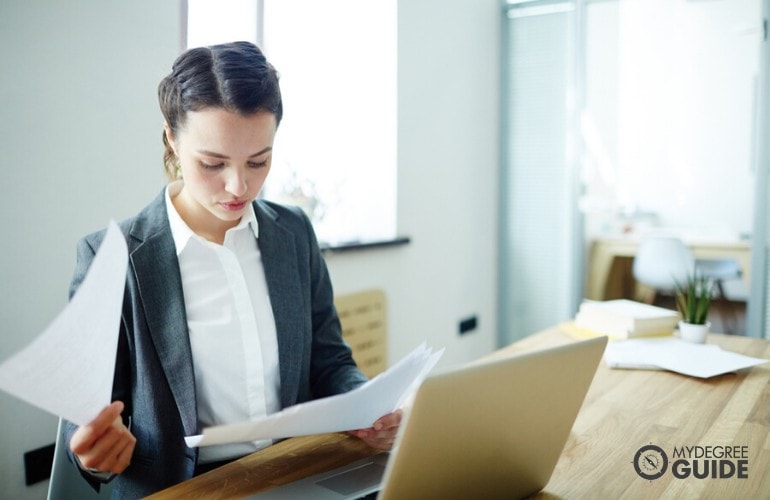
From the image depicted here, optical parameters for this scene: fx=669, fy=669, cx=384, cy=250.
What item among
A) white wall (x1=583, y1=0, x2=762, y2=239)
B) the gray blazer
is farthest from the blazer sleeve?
white wall (x1=583, y1=0, x2=762, y2=239)

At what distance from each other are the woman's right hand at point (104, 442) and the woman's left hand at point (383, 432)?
1.16ft

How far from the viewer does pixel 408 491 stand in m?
0.76

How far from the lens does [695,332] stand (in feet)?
5.59

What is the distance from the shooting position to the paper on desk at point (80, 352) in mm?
697

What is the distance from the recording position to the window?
2680 mm

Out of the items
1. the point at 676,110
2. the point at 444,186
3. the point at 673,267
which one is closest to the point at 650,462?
the point at 444,186

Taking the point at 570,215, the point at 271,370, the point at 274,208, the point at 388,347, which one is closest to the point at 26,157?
the point at 274,208

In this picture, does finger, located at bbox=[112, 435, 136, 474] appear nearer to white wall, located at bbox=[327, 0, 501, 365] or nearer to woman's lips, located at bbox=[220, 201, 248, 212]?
woman's lips, located at bbox=[220, 201, 248, 212]

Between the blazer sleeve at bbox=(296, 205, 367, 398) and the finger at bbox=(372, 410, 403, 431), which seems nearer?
the finger at bbox=(372, 410, 403, 431)

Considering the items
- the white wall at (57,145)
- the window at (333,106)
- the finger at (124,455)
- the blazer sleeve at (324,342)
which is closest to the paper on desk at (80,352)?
the finger at (124,455)

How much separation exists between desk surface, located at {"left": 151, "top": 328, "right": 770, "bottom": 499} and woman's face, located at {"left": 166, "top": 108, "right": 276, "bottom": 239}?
0.43 meters

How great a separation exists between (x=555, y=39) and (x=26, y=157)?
122 inches

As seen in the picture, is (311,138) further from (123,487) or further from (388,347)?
(123,487)

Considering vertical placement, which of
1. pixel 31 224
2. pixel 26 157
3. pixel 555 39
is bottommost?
pixel 31 224
